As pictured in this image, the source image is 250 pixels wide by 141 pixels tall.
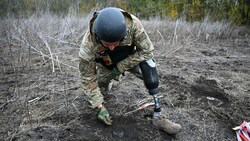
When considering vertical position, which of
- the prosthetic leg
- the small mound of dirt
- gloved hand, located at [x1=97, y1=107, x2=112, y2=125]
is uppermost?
the prosthetic leg

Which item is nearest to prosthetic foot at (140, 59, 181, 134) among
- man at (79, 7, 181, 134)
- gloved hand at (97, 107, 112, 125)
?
man at (79, 7, 181, 134)

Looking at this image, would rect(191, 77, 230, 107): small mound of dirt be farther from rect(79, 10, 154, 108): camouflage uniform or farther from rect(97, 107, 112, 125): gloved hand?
rect(97, 107, 112, 125): gloved hand

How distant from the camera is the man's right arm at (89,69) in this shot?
216 centimetres

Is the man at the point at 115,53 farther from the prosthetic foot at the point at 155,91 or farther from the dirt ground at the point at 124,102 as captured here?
the dirt ground at the point at 124,102

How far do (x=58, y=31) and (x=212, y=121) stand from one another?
3656 millimetres

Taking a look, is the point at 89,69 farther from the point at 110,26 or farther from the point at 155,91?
the point at 155,91

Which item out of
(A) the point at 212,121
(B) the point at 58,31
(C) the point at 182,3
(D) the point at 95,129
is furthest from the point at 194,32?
(D) the point at 95,129

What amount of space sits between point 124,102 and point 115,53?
0.68m

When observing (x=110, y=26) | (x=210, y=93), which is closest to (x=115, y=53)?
(x=110, y=26)

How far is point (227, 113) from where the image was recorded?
2732 mm

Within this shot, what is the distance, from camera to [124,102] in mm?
2863

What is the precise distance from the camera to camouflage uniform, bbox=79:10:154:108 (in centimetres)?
216

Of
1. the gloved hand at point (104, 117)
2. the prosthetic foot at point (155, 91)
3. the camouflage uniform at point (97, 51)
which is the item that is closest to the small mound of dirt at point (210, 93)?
the prosthetic foot at point (155, 91)

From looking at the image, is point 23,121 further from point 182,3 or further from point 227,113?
point 182,3
